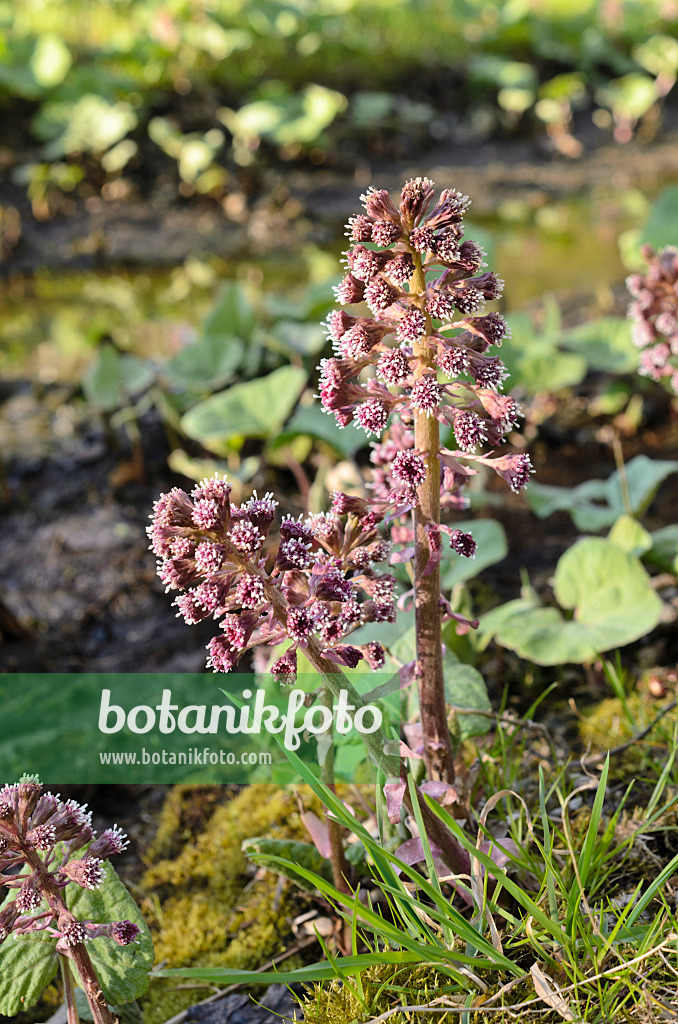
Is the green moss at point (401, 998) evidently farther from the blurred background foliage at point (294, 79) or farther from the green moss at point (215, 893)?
the blurred background foliage at point (294, 79)

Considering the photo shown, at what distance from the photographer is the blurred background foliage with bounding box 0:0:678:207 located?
A: 9.03 meters

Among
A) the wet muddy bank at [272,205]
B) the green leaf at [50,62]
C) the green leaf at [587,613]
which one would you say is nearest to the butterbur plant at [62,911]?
the green leaf at [587,613]

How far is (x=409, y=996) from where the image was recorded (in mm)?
1625

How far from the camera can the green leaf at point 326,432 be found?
3062 mm

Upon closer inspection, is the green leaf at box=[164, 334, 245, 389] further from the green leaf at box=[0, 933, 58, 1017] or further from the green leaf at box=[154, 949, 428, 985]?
the green leaf at box=[154, 949, 428, 985]

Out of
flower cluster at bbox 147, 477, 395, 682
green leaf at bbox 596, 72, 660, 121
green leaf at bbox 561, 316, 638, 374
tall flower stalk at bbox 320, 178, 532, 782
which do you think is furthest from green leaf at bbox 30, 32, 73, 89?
flower cluster at bbox 147, 477, 395, 682

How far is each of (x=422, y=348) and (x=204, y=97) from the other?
9833mm

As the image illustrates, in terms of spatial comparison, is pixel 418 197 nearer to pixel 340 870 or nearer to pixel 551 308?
pixel 340 870

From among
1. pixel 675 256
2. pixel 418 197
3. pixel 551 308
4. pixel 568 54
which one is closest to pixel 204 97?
pixel 568 54

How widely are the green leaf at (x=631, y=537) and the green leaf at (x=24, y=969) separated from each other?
5.73ft

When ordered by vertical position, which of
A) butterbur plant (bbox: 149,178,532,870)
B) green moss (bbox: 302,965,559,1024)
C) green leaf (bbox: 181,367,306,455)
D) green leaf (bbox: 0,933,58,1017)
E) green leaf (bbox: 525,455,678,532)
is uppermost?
green leaf (bbox: 181,367,306,455)

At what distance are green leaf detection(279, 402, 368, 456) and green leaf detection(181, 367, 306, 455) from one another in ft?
0.51

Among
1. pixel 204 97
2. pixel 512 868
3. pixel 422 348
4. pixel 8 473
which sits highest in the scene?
pixel 204 97

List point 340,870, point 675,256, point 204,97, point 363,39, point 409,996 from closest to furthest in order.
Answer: point 409,996 → point 340,870 → point 675,256 → point 204,97 → point 363,39
